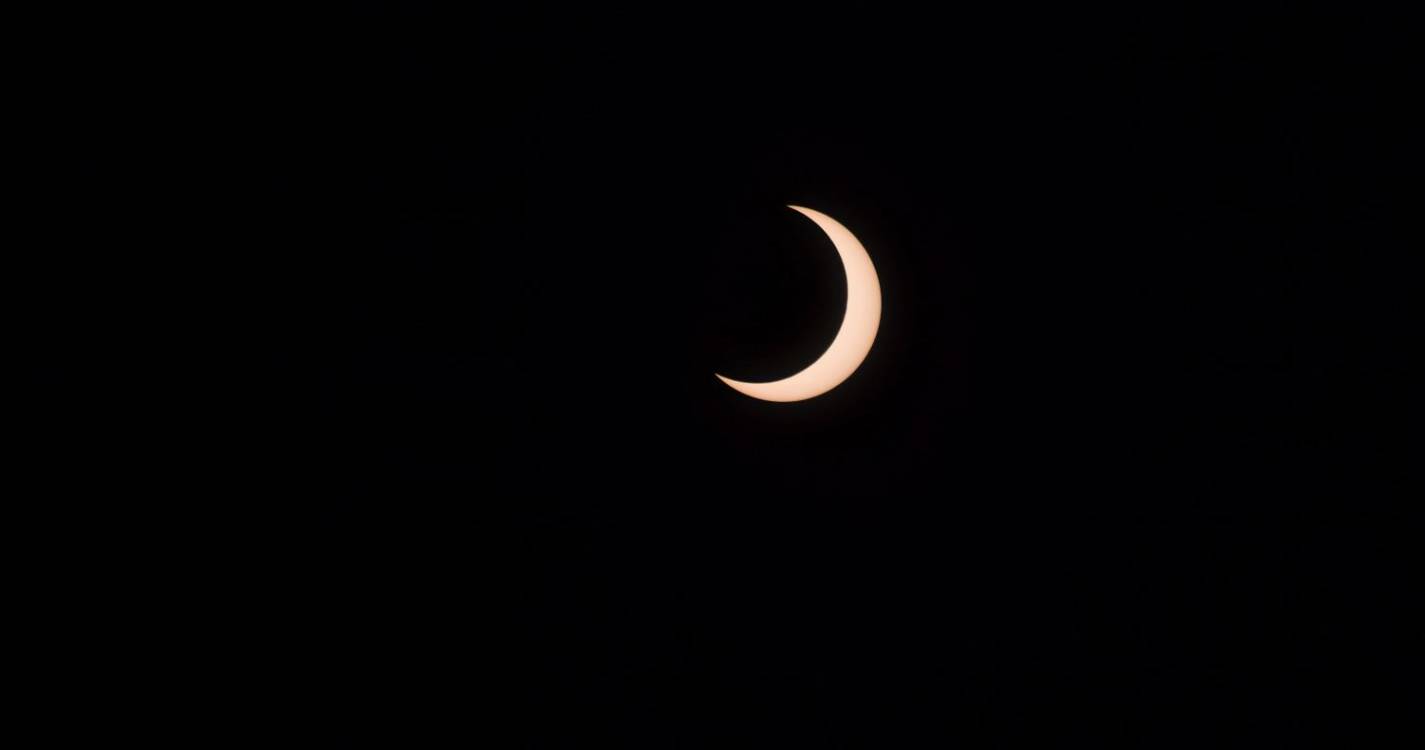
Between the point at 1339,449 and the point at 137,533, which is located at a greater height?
the point at 1339,449

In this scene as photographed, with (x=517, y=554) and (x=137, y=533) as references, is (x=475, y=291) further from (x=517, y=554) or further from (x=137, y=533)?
(x=137, y=533)

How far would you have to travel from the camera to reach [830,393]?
178cm

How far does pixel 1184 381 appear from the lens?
68.2 inches

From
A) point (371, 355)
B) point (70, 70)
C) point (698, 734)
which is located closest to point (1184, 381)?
point (698, 734)

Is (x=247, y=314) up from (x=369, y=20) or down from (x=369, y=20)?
down

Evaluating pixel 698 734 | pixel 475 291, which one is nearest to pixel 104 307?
pixel 475 291

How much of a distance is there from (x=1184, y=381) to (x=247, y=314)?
2327 mm

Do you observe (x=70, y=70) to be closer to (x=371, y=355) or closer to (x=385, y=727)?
(x=371, y=355)

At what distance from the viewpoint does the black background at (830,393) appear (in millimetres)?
1709

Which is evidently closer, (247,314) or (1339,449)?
(1339,449)

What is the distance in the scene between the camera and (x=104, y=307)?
183 centimetres

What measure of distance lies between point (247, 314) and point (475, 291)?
0.60 meters

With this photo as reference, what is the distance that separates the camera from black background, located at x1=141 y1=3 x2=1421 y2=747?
67.3 inches

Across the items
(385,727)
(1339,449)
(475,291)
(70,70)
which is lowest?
(385,727)
